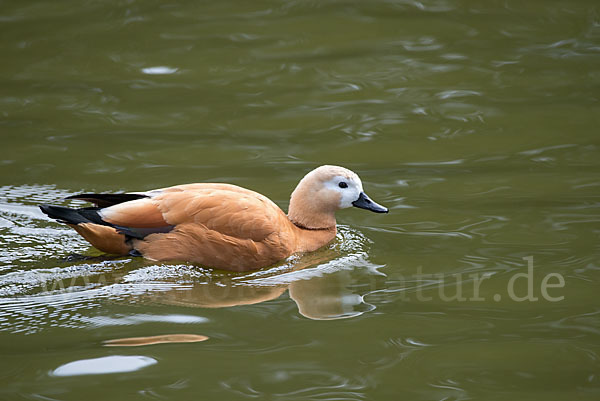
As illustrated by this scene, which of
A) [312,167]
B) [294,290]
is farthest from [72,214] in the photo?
[312,167]

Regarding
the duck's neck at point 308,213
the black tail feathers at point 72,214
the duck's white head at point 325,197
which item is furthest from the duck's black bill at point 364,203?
the black tail feathers at point 72,214

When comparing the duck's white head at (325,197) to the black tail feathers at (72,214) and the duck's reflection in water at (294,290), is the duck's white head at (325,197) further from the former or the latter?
the black tail feathers at (72,214)

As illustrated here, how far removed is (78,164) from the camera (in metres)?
8.53

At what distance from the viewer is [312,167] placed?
8398 millimetres

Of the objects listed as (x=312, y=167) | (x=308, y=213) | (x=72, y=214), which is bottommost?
(x=308, y=213)

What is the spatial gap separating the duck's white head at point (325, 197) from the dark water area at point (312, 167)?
309 mm

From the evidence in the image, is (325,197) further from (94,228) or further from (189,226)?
(94,228)

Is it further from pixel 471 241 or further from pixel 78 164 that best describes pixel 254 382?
pixel 78 164

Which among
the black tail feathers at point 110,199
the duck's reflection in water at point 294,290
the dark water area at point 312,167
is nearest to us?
the dark water area at point 312,167

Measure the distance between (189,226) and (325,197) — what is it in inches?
45.1

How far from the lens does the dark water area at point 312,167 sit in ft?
15.9

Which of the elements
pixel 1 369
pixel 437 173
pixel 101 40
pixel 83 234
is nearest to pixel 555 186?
pixel 437 173

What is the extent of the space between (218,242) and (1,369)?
201 centimetres

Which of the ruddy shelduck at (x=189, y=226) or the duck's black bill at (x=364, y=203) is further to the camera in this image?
the duck's black bill at (x=364, y=203)
